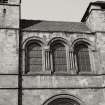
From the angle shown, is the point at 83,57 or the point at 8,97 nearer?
the point at 8,97

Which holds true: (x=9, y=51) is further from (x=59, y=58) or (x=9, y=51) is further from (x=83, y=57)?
(x=83, y=57)

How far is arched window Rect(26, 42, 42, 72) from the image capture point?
17422 millimetres

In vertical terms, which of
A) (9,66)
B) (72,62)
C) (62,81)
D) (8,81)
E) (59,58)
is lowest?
(8,81)

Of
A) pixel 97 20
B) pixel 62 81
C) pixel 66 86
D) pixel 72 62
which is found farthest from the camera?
pixel 97 20

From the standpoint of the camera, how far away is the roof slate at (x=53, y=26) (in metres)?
19.1

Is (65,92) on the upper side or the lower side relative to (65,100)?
upper

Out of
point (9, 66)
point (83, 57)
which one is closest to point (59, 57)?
point (83, 57)

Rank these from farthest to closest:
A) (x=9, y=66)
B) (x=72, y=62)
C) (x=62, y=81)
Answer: (x=72, y=62) → (x=62, y=81) → (x=9, y=66)

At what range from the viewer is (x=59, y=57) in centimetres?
1812

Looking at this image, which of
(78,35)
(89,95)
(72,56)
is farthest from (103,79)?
(78,35)

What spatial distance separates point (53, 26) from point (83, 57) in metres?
3.96

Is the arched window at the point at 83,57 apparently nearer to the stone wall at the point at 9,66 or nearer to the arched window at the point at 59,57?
the arched window at the point at 59,57

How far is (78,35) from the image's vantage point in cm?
1864

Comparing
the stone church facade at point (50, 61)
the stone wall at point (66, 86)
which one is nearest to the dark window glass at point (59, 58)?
the stone church facade at point (50, 61)
